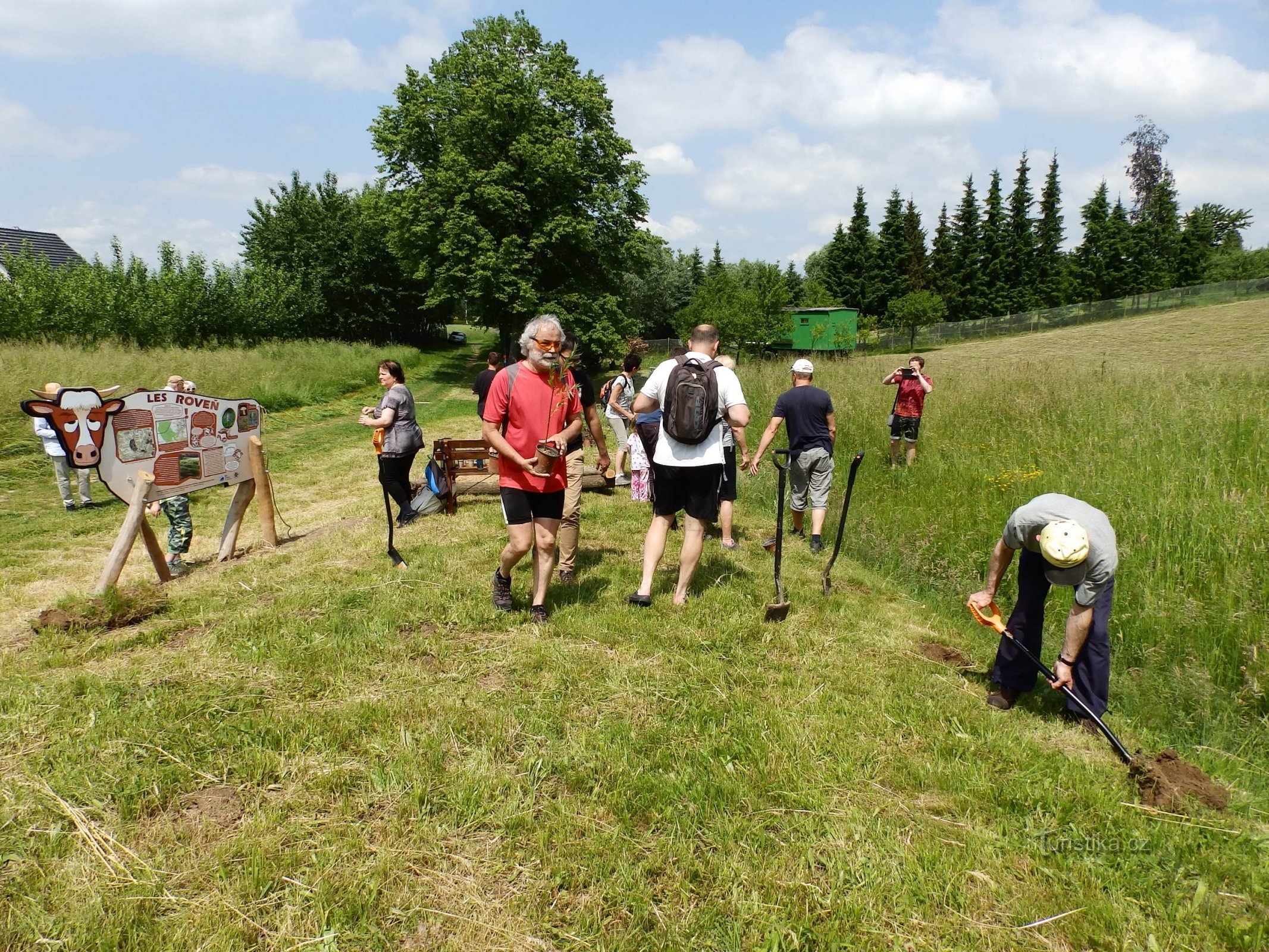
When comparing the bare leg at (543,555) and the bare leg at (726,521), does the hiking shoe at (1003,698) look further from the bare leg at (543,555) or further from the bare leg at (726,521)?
the bare leg at (726,521)

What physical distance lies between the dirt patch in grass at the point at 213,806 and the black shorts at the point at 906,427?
982 centimetres

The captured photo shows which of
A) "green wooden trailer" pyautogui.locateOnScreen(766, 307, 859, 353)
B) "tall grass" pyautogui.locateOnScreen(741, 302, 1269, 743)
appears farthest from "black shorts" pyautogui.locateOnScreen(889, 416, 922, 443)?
"green wooden trailer" pyautogui.locateOnScreen(766, 307, 859, 353)

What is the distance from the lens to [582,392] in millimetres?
6781

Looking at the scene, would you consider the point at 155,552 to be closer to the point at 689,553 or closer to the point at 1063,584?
the point at 689,553

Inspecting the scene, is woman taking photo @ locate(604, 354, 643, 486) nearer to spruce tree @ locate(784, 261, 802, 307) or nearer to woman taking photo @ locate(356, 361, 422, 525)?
woman taking photo @ locate(356, 361, 422, 525)

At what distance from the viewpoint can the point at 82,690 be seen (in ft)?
12.0

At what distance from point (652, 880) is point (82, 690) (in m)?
3.11

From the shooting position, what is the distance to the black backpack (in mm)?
4762

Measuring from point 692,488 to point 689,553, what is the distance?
0.46 metres

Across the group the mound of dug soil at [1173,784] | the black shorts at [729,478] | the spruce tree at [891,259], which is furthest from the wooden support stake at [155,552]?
the spruce tree at [891,259]

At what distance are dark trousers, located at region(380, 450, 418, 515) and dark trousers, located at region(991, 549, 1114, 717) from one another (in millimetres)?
5795

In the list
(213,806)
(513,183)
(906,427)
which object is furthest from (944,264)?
(213,806)

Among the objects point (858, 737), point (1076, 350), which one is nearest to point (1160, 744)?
point (858, 737)

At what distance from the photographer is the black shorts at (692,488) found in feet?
16.1
